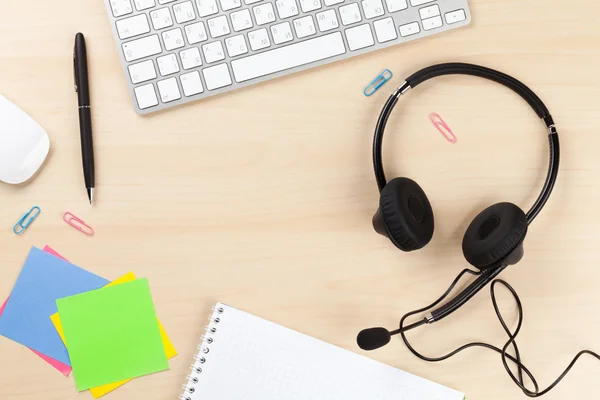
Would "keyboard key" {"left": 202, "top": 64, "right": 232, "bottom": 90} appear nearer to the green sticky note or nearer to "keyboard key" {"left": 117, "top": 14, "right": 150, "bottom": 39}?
"keyboard key" {"left": 117, "top": 14, "right": 150, "bottom": 39}

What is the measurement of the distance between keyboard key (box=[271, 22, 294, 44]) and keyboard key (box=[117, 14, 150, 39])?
0.15 meters

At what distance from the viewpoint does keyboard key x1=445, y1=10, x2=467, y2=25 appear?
76 centimetres

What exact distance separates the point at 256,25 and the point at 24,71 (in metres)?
0.29

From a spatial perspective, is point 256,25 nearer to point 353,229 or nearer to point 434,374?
point 353,229

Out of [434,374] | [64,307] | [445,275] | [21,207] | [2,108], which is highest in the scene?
[2,108]

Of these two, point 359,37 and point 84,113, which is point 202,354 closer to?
point 84,113

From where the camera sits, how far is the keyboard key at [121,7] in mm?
731

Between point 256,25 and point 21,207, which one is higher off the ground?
point 256,25

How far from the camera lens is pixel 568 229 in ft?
2.56

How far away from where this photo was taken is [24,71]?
746 millimetres

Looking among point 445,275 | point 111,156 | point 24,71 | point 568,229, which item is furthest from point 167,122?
point 568,229

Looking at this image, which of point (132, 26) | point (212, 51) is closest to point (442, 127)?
point (212, 51)

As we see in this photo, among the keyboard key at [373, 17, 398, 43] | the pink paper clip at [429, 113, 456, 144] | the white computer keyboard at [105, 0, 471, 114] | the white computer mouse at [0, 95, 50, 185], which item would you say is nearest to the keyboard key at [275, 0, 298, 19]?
the white computer keyboard at [105, 0, 471, 114]

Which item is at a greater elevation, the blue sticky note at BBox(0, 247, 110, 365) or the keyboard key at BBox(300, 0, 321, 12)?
the keyboard key at BBox(300, 0, 321, 12)
